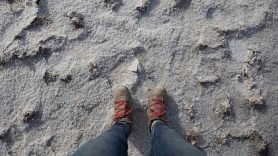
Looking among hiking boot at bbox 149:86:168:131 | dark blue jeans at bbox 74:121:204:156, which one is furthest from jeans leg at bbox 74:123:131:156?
hiking boot at bbox 149:86:168:131

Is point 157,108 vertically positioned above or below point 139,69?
below

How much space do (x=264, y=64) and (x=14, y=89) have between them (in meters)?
1.85

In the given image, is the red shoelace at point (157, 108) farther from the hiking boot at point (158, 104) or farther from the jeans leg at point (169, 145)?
the jeans leg at point (169, 145)

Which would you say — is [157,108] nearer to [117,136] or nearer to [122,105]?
[122,105]

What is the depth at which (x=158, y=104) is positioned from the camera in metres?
2.51

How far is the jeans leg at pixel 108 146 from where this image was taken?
2127 millimetres

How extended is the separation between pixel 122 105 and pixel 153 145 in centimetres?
→ 41

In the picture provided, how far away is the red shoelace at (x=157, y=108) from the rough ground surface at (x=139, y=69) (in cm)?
11

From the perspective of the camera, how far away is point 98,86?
2.61m

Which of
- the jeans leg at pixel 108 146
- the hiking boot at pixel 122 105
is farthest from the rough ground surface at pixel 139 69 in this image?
the jeans leg at pixel 108 146

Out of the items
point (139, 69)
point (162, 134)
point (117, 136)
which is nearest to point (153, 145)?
point (162, 134)

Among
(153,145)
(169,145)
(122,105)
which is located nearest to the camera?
(169,145)

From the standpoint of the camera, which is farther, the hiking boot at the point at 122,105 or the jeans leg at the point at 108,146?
the hiking boot at the point at 122,105

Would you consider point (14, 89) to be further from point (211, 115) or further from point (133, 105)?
point (211, 115)
